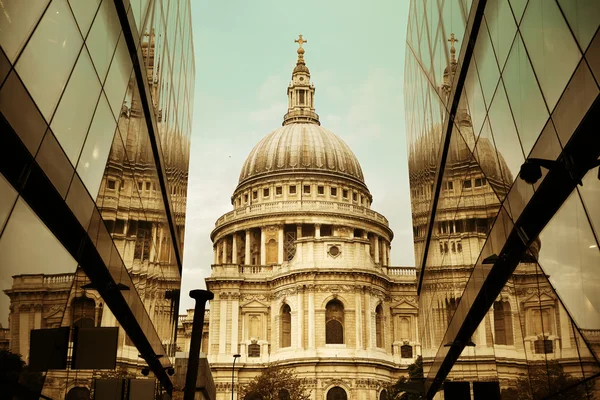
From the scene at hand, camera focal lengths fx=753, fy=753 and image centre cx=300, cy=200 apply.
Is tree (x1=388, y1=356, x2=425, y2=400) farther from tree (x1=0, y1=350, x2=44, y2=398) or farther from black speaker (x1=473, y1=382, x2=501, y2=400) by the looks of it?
tree (x1=0, y1=350, x2=44, y2=398)

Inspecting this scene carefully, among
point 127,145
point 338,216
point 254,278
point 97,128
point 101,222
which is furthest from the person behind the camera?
point 338,216

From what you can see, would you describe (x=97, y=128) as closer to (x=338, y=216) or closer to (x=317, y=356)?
(x=317, y=356)

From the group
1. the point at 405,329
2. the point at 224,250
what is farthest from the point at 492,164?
the point at 224,250

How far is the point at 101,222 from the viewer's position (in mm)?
13891

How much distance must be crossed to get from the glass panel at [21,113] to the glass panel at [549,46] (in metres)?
6.24

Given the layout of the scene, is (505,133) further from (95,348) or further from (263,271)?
(263,271)

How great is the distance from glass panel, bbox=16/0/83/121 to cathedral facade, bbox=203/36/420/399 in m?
60.3

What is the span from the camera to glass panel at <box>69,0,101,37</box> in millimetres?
10270

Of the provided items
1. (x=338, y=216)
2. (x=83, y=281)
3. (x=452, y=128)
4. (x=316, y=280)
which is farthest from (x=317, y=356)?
(x=83, y=281)

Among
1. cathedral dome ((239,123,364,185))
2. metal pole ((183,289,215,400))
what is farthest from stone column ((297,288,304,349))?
metal pole ((183,289,215,400))

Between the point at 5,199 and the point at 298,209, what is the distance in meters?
77.4

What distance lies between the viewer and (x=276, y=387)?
63.8m

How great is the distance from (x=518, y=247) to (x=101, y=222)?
7.46 m

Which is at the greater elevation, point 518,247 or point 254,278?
point 254,278
